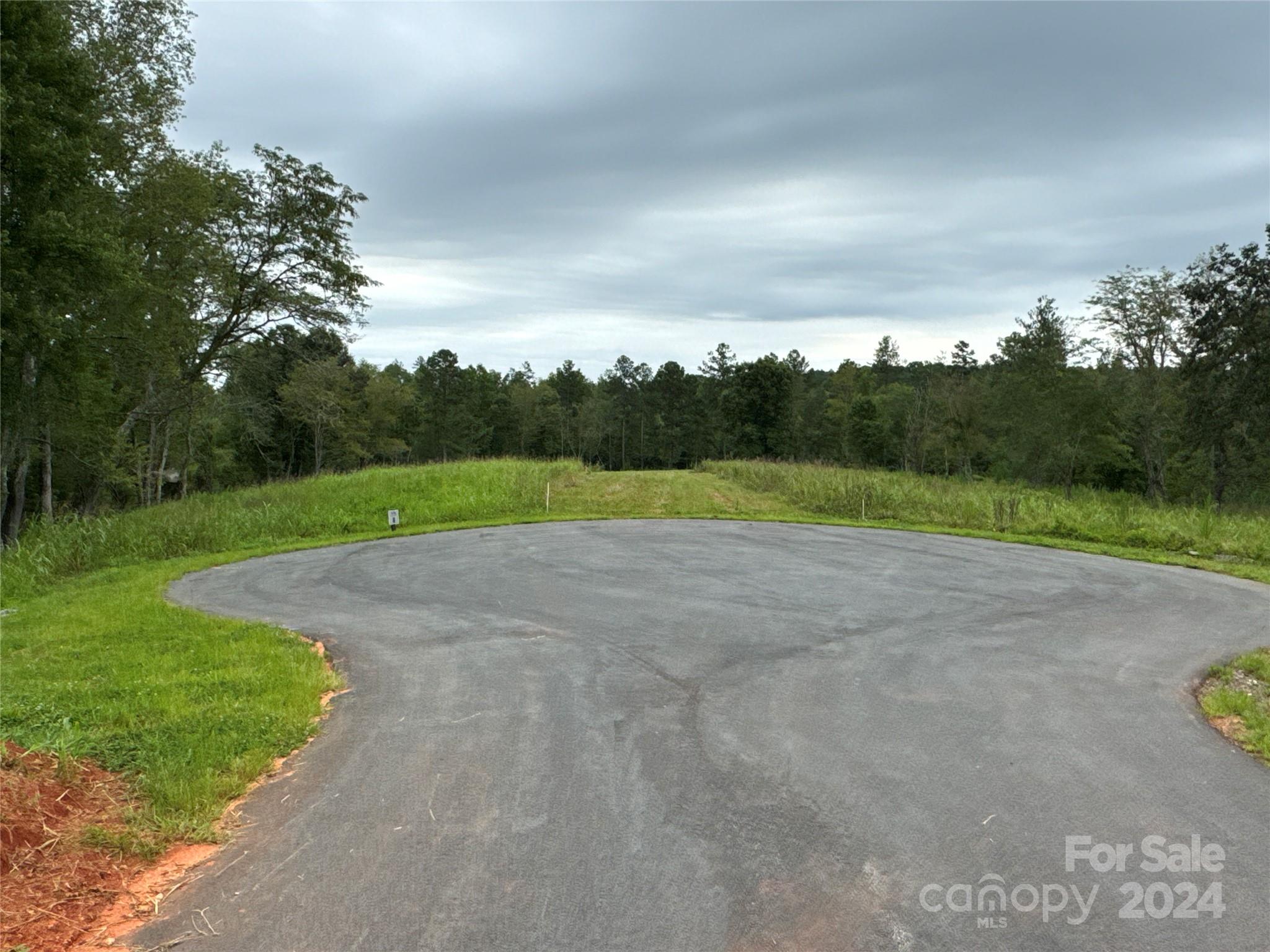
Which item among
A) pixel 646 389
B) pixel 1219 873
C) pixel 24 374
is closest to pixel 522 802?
pixel 1219 873

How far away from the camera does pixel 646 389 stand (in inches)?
3159

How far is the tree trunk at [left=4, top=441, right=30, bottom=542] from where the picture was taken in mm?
20516

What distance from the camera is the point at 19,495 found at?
21.8 meters

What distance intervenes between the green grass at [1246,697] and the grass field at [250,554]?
21.1 ft

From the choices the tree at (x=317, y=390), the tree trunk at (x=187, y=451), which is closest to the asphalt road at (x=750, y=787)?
the tree at (x=317, y=390)

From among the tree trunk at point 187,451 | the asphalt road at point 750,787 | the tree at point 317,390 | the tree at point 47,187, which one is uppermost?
the tree at point 47,187

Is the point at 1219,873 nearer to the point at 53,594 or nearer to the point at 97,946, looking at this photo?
the point at 97,946

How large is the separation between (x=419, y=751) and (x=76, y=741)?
7.03 feet

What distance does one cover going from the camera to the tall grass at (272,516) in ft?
51.5

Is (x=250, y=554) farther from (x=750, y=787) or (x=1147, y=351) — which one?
(x=1147, y=351)

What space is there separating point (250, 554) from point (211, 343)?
536 inches

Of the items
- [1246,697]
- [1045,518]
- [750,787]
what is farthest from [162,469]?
[1246,697]

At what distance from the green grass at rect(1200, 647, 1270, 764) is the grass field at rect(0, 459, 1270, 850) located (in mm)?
6431

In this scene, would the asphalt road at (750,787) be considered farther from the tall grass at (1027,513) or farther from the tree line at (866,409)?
the tree line at (866,409)
